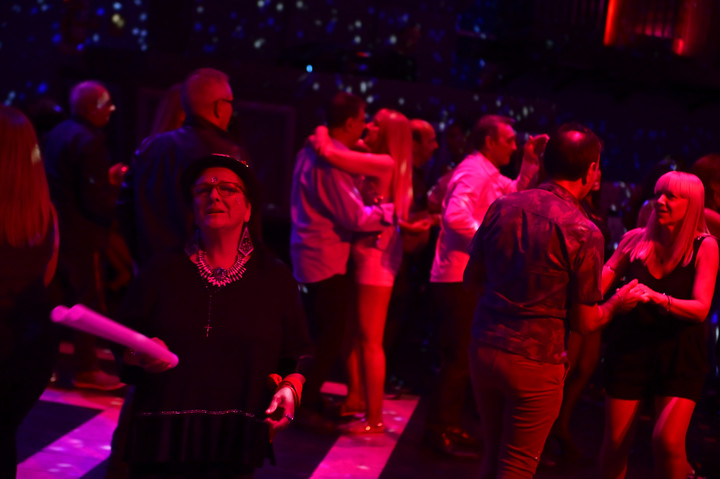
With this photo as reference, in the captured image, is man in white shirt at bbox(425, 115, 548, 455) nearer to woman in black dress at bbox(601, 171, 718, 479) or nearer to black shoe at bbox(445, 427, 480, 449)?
black shoe at bbox(445, 427, 480, 449)

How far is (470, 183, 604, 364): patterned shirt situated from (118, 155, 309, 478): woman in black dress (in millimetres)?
673

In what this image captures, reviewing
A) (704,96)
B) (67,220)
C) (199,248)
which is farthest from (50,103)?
(704,96)

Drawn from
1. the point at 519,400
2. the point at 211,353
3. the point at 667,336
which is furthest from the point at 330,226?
the point at 211,353

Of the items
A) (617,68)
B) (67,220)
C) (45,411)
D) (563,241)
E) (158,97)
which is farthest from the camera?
(617,68)

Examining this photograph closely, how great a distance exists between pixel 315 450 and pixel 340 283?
79cm

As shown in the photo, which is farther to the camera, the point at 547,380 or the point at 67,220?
the point at 67,220

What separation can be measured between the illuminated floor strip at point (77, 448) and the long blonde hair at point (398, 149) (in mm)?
1721

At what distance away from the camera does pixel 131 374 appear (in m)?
2.13

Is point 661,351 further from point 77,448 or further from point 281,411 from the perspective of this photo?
point 77,448

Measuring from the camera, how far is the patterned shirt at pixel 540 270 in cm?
245

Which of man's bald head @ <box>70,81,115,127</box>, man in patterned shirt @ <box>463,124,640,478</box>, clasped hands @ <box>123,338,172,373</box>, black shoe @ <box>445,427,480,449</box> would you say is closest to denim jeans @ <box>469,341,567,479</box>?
man in patterned shirt @ <box>463,124,640,478</box>

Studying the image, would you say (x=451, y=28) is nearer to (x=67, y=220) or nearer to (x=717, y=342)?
(x=717, y=342)

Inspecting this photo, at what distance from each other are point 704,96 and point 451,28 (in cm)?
326

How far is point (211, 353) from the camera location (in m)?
2.12
